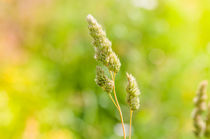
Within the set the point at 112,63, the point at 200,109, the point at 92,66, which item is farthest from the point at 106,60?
the point at 92,66

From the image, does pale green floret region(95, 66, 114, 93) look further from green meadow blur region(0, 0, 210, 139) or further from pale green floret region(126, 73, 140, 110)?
green meadow blur region(0, 0, 210, 139)

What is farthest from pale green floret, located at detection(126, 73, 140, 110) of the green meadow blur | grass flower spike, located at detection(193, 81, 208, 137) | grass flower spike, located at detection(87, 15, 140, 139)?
the green meadow blur

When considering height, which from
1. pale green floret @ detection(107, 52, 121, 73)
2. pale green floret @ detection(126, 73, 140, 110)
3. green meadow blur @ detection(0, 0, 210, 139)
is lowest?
pale green floret @ detection(126, 73, 140, 110)

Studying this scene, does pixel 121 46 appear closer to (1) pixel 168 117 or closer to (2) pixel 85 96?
(2) pixel 85 96

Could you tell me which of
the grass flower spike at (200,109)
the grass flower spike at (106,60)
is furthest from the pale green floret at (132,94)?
the grass flower spike at (200,109)

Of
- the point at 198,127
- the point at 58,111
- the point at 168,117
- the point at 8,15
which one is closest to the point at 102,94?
the point at 58,111

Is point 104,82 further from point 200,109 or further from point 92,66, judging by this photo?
point 92,66

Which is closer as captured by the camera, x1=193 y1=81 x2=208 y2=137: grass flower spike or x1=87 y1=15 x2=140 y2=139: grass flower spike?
x1=87 y1=15 x2=140 y2=139: grass flower spike

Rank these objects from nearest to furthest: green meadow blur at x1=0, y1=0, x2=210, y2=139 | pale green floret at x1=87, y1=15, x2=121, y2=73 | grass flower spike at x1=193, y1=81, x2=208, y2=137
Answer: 1. pale green floret at x1=87, y1=15, x2=121, y2=73
2. grass flower spike at x1=193, y1=81, x2=208, y2=137
3. green meadow blur at x1=0, y1=0, x2=210, y2=139
